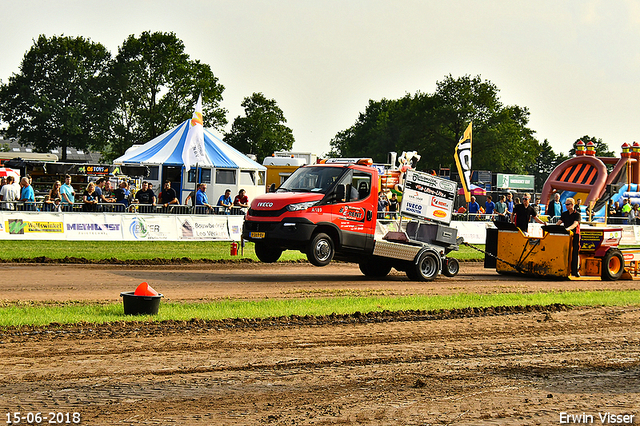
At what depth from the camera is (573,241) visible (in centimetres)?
1722

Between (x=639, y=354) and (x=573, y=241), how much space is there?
8.87 m

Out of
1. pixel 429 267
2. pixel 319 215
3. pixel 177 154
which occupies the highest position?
pixel 177 154

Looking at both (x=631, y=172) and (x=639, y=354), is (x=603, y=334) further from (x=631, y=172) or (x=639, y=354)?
(x=631, y=172)

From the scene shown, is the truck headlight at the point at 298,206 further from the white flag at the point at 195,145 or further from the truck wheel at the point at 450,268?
the white flag at the point at 195,145

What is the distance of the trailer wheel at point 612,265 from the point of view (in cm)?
1769

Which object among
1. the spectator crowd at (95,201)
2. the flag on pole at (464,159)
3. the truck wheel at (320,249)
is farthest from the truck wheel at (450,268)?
the flag on pole at (464,159)

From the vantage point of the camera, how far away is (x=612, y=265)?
59.0 ft

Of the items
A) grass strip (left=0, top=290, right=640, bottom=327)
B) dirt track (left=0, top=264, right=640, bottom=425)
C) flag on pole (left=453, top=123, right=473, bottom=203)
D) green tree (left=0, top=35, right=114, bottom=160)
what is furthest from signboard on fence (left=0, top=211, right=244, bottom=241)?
green tree (left=0, top=35, right=114, bottom=160)

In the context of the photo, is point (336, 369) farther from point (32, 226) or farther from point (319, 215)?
point (32, 226)

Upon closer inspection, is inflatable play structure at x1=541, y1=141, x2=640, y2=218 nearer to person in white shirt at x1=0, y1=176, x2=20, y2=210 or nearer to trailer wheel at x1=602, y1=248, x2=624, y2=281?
trailer wheel at x1=602, y1=248, x2=624, y2=281

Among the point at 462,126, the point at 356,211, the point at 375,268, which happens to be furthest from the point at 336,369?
the point at 462,126

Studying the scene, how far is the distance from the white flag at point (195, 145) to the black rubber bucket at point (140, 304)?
16078 mm

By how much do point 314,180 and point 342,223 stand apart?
1174 millimetres

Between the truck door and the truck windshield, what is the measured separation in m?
0.25
